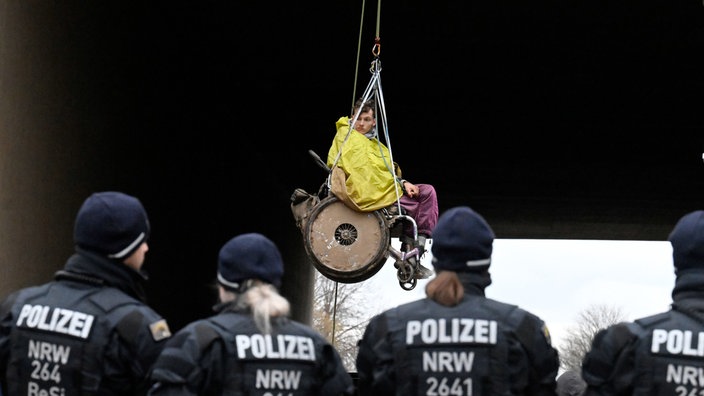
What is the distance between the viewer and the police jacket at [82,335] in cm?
484

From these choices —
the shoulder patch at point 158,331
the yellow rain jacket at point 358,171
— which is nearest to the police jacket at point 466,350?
the shoulder patch at point 158,331

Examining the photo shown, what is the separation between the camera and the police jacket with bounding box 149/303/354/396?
473cm

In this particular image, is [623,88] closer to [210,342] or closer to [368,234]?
[368,234]

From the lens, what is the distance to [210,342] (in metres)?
4.81

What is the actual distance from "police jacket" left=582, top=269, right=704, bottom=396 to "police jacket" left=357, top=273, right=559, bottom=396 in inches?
9.1

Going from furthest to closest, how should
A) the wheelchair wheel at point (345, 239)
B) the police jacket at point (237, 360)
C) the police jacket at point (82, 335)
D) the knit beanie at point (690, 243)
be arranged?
the wheelchair wheel at point (345, 239), the knit beanie at point (690, 243), the police jacket at point (82, 335), the police jacket at point (237, 360)

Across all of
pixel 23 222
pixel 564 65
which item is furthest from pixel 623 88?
pixel 23 222

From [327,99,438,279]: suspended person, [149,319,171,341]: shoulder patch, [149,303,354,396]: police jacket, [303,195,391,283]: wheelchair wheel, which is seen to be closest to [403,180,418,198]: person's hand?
[327,99,438,279]: suspended person

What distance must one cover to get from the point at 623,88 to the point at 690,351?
1630 cm

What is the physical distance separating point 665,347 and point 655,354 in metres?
0.05

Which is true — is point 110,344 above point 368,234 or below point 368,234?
below

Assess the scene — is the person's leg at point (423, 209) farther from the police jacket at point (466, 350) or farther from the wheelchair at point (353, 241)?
the police jacket at point (466, 350)

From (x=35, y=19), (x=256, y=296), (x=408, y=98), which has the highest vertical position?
(x=408, y=98)

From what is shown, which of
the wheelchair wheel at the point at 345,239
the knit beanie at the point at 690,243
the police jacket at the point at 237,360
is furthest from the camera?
the wheelchair wheel at the point at 345,239
